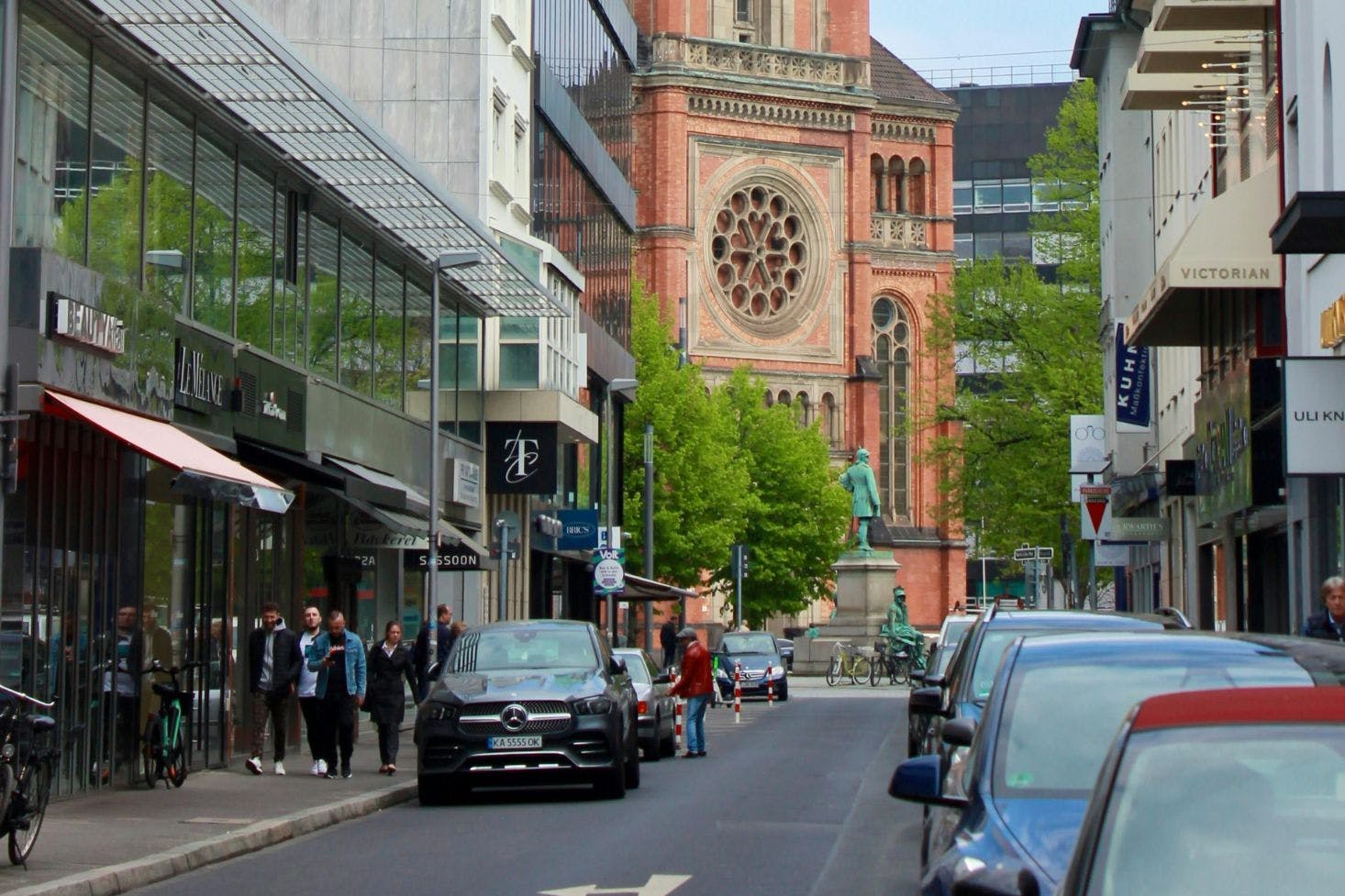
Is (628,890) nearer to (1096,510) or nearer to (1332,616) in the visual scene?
(1332,616)

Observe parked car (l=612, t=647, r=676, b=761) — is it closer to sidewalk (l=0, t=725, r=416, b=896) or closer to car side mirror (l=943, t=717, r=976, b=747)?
sidewalk (l=0, t=725, r=416, b=896)

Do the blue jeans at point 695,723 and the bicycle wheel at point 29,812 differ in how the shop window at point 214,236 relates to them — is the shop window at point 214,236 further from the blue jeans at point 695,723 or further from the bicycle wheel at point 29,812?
the bicycle wheel at point 29,812

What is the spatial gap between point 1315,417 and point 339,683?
973cm

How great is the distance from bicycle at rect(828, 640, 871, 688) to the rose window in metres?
30.5

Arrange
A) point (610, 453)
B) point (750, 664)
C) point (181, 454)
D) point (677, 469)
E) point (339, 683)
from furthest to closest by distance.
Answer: point (677, 469) → point (610, 453) → point (750, 664) → point (339, 683) → point (181, 454)

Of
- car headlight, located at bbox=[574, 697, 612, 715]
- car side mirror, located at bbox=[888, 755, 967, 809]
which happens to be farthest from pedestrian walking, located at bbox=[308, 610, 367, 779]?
car side mirror, located at bbox=[888, 755, 967, 809]

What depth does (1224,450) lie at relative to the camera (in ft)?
92.7

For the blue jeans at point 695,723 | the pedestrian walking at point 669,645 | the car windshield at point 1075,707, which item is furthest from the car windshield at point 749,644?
the car windshield at point 1075,707

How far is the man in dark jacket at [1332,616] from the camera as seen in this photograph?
54.2ft

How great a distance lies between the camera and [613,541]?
167 ft

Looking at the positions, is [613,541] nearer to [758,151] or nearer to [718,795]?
[718,795]

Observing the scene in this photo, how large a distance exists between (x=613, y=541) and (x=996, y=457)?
28.6ft

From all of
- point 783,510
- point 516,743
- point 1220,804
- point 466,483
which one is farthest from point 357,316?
point 783,510

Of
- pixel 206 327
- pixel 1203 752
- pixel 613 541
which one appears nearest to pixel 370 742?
pixel 206 327
